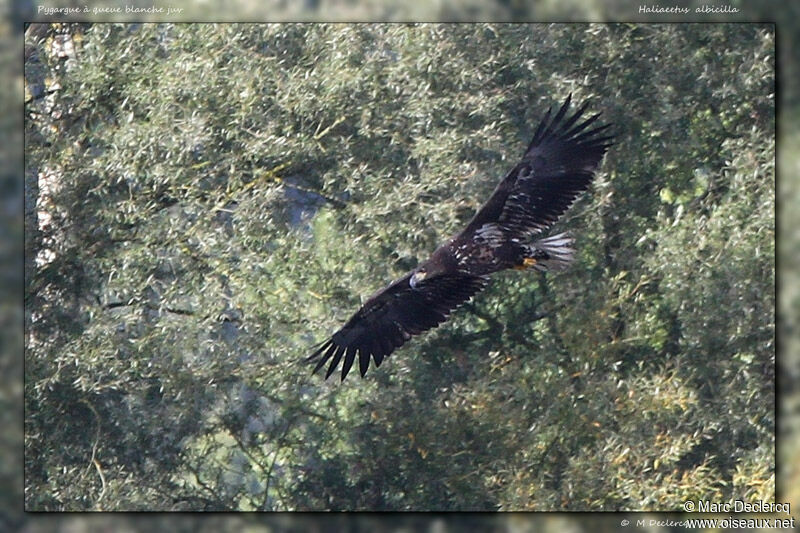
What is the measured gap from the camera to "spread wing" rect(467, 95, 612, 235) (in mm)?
6098

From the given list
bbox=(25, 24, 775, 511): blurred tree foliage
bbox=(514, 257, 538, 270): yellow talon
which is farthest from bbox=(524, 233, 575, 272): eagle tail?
bbox=(25, 24, 775, 511): blurred tree foliage

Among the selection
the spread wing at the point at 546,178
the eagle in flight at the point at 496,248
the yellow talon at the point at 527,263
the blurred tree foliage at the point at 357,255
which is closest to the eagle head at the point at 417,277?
the eagle in flight at the point at 496,248

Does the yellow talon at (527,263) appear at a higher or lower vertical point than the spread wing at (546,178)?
lower

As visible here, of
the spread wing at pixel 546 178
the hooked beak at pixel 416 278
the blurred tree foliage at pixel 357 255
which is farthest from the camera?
the blurred tree foliage at pixel 357 255

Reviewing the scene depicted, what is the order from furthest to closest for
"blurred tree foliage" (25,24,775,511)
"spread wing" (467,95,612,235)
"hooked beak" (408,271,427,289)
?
1. "blurred tree foliage" (25,24,775,511)
2. "hooked beak" (408,271,427,289)
3. "spread wing" (467,95,612,235)

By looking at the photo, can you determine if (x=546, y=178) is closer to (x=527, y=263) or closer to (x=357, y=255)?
(x=527, y=263)

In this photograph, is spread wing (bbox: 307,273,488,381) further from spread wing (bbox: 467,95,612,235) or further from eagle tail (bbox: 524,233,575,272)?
spread wing (bbox: 467,95,612,235)

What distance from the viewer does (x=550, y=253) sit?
635 cm

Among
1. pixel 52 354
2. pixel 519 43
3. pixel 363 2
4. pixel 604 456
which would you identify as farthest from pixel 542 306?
pixel 52 354

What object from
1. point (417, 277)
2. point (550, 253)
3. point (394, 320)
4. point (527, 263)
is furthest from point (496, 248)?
point (394, 320)

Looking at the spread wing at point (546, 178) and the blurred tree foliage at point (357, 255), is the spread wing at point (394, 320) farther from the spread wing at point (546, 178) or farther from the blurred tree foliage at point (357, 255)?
the spread wing at point (546, 178)

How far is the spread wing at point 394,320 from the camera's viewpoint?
6.36m

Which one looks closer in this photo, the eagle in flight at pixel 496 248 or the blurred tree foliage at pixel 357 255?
the eagle in flight at pixel 496 248

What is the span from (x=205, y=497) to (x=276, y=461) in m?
0.45
